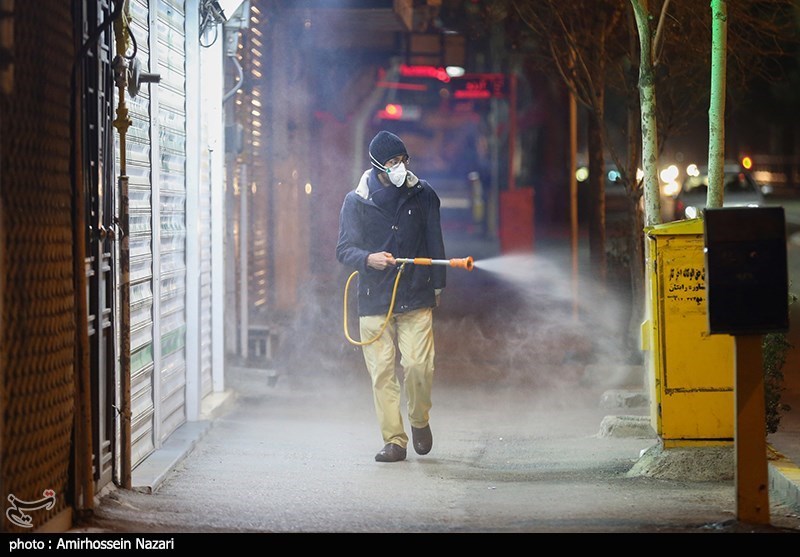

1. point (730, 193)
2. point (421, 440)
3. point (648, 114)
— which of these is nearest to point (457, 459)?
point (421, 440)

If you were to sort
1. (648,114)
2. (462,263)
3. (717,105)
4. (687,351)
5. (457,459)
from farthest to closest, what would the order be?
(648,114), (457,459), (462,263), (717,105), (687,351)

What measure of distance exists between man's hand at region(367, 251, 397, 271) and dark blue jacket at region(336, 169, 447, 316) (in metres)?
0.09

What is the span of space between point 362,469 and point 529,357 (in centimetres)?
606

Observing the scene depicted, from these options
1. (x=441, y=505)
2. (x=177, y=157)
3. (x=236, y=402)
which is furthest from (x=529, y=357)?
(x=441, y=505)

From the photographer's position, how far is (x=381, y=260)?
8008 millimetres

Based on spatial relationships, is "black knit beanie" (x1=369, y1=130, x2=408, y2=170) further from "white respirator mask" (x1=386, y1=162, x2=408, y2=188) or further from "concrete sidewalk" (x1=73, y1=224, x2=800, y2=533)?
"concrete sidewalk" (x1=73, y1=224, x2=800, y2=533)

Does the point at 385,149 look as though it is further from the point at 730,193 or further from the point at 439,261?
the point at 730,193

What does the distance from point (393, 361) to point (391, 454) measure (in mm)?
631

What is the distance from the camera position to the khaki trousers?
8195 mm

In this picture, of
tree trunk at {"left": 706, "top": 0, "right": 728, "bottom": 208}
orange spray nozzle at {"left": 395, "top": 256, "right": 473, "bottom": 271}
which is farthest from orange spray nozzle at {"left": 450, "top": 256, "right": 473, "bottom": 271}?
tree trunk at {"left": 706, "top": 0, "right": 728, "bottom": 208}

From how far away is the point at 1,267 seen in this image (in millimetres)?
4859

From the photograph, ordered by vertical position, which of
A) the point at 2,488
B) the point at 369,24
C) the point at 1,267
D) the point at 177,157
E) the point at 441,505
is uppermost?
the point at 369,24
